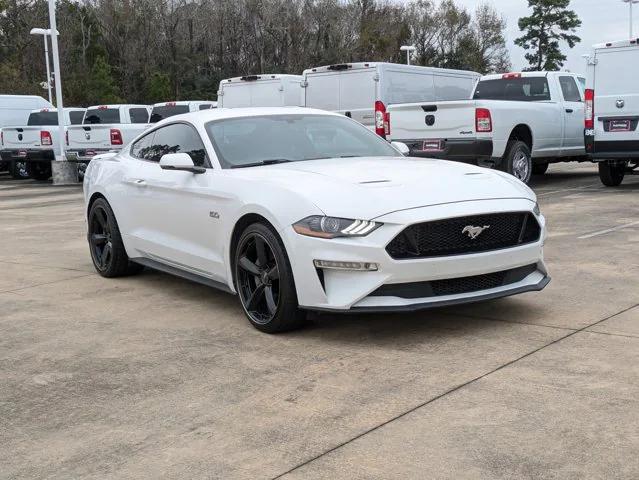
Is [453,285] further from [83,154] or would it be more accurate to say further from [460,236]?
[83,154]

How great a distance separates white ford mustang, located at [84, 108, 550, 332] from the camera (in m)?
4.99

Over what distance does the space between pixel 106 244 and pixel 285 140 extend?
226 cm

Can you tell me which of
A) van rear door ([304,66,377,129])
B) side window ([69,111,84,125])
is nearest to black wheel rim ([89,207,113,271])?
van rear door ([304,66,377,129])

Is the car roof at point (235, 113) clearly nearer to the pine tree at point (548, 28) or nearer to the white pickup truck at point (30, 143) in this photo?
the white pickup truck at point (30, 143)

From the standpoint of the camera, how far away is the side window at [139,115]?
22.7 m

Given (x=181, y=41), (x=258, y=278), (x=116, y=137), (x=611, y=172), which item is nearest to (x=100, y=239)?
(x=258, y=278)

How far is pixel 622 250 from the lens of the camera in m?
7.93

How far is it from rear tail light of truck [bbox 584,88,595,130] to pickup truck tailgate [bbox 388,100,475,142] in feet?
6.41

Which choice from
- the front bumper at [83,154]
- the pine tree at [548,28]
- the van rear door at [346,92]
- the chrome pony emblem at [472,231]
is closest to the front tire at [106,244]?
the chrome pony emblem at [472,231]

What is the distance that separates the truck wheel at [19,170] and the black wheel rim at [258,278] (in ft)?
64.4

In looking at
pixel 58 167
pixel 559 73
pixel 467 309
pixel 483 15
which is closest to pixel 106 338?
pixel 467 309

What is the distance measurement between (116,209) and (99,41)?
183 feet

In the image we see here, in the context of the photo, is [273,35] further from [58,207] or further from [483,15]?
[58,207]

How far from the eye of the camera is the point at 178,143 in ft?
22.2
